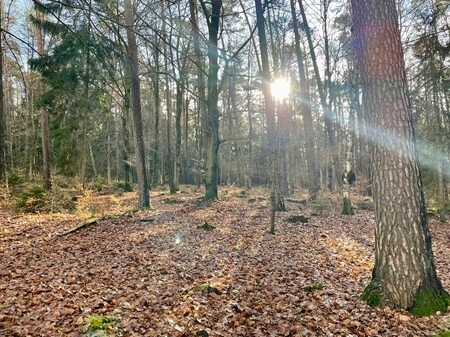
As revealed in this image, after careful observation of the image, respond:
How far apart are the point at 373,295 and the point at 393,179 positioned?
5.43 feet

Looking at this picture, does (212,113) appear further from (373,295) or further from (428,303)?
(428,303)

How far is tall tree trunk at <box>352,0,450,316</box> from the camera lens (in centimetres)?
358

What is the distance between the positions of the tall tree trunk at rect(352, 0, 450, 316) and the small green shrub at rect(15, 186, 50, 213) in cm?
1036

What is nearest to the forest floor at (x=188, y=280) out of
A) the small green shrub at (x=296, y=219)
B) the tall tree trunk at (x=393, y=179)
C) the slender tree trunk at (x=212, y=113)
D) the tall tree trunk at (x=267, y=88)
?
the tall tree trunk at (x=393, y=179)

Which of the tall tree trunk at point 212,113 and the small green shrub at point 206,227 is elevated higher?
the tall tree trunk at point 212,113

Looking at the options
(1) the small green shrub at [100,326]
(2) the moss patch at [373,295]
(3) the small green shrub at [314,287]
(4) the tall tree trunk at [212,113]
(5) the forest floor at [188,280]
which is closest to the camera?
(1) the small green shrub at [100,326]

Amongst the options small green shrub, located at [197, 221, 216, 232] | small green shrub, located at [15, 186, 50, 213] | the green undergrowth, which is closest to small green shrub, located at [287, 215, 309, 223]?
small green shrub, located at [197, 221, 216, 232]

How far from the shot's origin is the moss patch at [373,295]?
3.78 meters

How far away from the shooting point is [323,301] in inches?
161

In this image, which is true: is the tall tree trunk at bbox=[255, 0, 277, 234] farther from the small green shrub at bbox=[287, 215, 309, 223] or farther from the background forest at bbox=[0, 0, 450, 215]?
the small green shrub at bbox=[287, 215, 309, 223]

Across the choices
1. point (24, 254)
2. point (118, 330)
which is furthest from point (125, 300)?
point (24, 254)

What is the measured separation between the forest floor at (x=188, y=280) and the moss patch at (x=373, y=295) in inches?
4.5

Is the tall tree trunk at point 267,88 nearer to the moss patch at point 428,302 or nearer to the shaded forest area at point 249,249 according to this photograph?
the shaded forest area at point 249,249

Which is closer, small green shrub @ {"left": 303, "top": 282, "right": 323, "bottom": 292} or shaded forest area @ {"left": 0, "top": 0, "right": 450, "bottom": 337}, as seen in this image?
shaded forest area @ {"left": 0, "top": 0, "right": 450, "bottom": 337}
